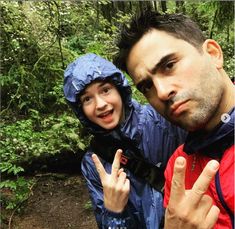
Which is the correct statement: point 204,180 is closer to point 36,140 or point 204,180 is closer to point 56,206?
point 56,206

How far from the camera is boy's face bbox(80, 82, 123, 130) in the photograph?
3088 mm

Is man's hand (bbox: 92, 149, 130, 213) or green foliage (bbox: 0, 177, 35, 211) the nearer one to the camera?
man's hand (bbox: 92, 149, 130, 213)

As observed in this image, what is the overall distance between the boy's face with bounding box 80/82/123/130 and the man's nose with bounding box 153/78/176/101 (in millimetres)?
1173

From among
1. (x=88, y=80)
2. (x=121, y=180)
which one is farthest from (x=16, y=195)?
(x=121, y=180)

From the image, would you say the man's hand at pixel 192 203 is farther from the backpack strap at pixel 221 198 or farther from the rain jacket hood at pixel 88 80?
the rain jacket hood at pixel 88 80

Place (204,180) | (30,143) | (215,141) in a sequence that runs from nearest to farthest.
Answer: (204,180), (215,141), (30,143)

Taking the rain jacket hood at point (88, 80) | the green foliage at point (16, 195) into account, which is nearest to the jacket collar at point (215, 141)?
the rain jacket hood at point (88, 80)

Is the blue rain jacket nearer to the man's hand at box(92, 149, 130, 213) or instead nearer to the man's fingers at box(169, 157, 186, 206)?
the man's hand at box(92, 149, 130, 213)

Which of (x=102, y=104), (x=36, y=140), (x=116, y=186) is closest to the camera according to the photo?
(x=116, y=186)

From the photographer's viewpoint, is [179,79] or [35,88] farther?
[35,88]

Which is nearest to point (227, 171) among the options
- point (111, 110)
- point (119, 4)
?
point (111, 110)

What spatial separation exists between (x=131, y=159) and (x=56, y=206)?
10.4 feet

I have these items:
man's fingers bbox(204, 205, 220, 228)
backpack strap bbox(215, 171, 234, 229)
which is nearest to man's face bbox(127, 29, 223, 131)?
backpack strap bbox(215, 171, 234, 229)

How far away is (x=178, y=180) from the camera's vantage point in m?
1.56
